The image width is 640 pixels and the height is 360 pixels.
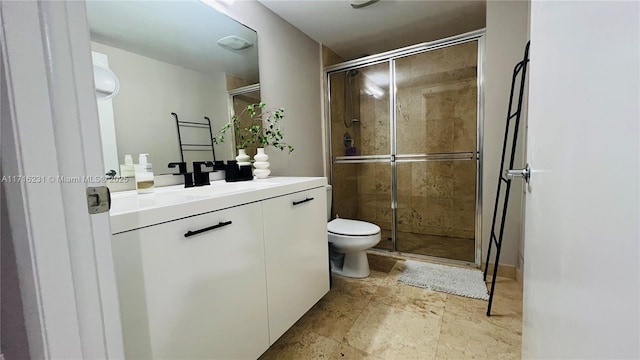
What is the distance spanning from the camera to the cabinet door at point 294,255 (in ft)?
3.82

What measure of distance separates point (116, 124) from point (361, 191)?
7.98 feet

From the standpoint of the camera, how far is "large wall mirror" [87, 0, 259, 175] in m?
1.17

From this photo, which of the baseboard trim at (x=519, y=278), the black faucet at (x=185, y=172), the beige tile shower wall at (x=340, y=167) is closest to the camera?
the black faucet at (x=185, y=172)

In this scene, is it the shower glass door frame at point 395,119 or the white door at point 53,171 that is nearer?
the white door at point 53,171

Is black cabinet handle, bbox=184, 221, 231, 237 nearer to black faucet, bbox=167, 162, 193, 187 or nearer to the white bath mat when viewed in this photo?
black faucet, bbox=167, 162, 193, 187

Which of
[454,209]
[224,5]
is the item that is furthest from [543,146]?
[454,209]

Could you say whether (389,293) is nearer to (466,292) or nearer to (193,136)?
(466,292)

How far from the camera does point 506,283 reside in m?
1.85

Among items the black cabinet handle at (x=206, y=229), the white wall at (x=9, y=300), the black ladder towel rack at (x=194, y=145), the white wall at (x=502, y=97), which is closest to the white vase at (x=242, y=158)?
the black ladder towel rack at (x=194, y=145)

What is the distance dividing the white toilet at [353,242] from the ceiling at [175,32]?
134cm

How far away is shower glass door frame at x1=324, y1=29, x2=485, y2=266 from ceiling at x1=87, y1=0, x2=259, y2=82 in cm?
109

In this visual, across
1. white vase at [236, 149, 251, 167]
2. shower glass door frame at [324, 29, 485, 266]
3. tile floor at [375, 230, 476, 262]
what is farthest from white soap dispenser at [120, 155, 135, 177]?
tile floor at [375, 230, 476, 262]

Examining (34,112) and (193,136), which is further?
(193,136)

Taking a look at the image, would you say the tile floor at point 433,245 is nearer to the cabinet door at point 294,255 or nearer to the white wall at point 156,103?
the cabinet door at point 294,255
